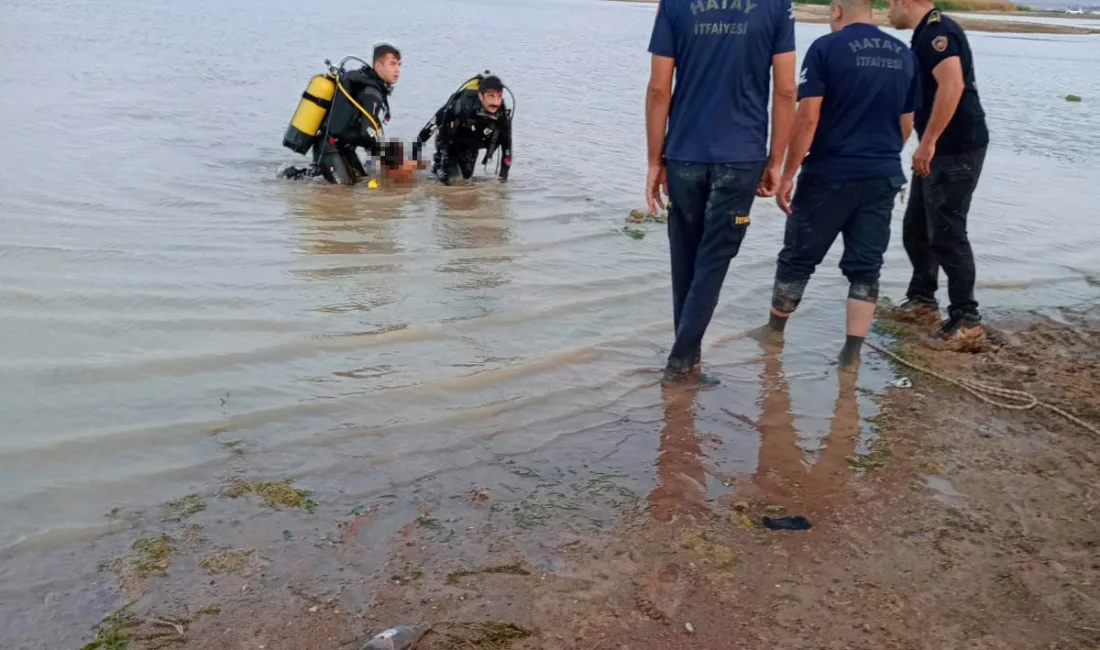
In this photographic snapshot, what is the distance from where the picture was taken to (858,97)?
4457 mm

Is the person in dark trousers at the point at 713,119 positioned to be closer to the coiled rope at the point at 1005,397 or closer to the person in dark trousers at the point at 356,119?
the coiled rope at the point at 1005,397

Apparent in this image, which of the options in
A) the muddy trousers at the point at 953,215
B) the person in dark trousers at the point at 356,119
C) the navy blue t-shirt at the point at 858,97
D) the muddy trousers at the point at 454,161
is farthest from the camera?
the muddy trousers at the point at 454,161

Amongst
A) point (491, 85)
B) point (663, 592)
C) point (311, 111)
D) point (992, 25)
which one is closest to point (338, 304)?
point (663, 592)

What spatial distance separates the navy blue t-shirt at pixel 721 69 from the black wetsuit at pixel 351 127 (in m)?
4.82

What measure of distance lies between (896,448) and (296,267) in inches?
152

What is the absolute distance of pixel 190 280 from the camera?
18.4 feet

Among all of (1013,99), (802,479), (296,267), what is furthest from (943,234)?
(1013,99)

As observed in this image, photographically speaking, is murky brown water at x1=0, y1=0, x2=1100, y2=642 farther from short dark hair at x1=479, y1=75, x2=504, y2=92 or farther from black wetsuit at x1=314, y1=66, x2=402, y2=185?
short dark hair at x1=479, y1=75, x2=504, y2=92

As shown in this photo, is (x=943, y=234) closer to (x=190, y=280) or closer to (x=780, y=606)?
(x=780, y=606)

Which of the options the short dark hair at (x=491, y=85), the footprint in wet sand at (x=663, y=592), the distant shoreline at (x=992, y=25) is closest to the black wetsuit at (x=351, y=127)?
the short dark hair at (x=491, y=85)

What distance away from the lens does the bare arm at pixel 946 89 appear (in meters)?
4.77

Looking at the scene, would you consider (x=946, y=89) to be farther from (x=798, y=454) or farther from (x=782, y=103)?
(x=798, y=454)

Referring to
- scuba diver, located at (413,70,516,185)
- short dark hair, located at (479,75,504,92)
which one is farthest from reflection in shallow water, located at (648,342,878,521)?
scuba diver, located at (413,70,516,185)

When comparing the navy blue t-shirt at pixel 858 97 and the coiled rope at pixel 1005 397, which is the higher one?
the navy blue t-shirt at pixel 858 97
